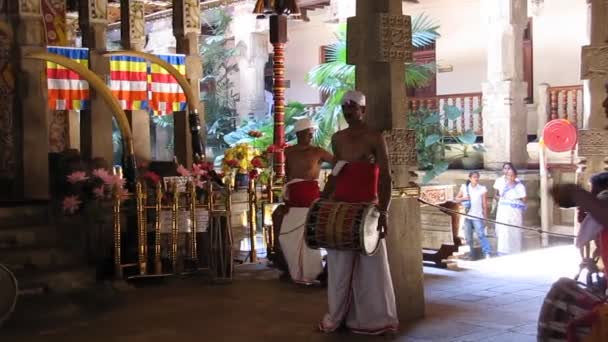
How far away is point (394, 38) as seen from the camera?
659cm

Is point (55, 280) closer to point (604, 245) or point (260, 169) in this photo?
point (260, 169)

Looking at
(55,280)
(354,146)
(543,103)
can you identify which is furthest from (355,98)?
(543,103)

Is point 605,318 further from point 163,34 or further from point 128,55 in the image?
point 163,34

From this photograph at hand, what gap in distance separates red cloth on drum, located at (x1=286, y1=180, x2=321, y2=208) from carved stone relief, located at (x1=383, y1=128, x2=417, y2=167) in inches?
72.9

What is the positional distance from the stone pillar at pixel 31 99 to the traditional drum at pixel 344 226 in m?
4.86

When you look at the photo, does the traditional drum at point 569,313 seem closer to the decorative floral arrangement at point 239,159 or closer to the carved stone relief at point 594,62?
the carved stone relief at point 594,62

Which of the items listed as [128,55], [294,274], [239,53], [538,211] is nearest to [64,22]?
[128,55]

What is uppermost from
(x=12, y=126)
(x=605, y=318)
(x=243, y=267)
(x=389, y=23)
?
(x=389, y=23)

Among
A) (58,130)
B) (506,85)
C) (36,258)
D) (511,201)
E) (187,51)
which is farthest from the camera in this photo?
(506,85)

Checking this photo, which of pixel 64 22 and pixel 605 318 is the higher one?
pixel 64 22

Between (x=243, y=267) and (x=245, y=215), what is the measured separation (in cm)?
211

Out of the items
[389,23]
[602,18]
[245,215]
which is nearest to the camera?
[389,23]

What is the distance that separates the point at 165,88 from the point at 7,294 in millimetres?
7176

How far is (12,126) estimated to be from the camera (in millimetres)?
10133
